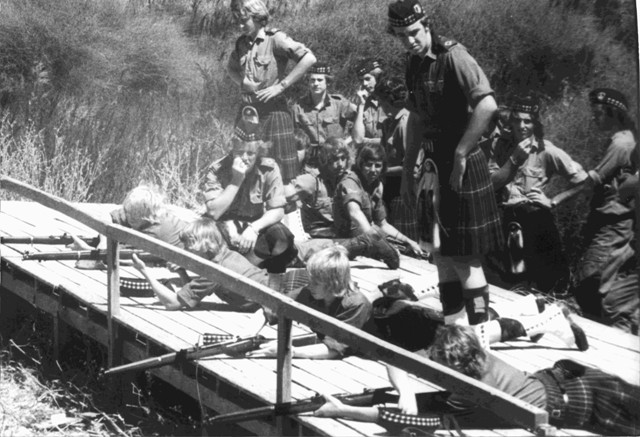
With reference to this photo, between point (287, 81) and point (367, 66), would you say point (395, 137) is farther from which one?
point (287, 81)

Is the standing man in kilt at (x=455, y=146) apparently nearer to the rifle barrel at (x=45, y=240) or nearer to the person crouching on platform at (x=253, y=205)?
the person crouching on platform at (x=253, y=205)

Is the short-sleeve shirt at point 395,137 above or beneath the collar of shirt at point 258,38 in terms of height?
beneath

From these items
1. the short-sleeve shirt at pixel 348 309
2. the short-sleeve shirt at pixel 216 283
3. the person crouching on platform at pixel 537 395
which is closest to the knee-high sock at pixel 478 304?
the person crouching on platform at pixel 537 395

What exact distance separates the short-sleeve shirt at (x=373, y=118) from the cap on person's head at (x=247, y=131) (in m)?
0.57

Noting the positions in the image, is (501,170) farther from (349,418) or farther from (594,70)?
(349,418)

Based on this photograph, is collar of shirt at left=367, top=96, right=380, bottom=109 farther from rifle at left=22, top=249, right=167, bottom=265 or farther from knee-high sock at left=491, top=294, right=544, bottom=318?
rifle at left=22, top=249, right=167, bottom=265

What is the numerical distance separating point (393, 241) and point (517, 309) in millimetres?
965

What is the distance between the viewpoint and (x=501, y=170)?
17.5 feet

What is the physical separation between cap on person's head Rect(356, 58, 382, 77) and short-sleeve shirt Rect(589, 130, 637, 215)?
1342 millimetres

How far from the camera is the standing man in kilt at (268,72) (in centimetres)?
654

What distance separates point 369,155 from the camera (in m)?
6.18

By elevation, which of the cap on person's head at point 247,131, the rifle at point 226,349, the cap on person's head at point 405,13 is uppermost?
the cap on person's head at point 405,13

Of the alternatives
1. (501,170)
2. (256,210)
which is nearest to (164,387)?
(256,210)

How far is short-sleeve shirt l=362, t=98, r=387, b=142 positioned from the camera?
619cm
